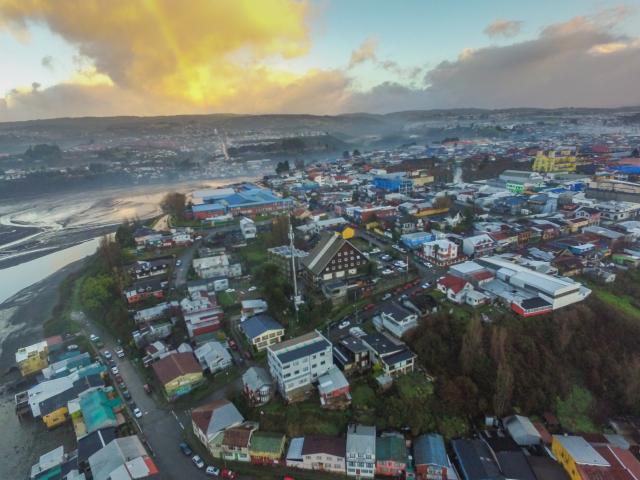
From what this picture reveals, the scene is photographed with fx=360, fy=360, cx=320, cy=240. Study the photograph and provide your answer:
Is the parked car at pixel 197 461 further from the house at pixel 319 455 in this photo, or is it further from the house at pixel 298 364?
the house at pixel 298 364

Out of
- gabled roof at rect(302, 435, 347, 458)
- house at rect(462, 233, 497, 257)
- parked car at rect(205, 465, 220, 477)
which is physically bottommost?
parked car at rect(205, 465, 220, 477)

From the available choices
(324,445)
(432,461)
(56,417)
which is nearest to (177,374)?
(56,417)

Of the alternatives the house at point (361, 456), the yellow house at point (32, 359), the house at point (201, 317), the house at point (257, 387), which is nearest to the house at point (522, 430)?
the house at point (361, 456)

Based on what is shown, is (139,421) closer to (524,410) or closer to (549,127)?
(524,410)

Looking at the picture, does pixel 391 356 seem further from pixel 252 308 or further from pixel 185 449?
pixel 185 449

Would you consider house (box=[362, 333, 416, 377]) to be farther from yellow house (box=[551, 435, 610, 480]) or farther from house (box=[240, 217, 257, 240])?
house (box=[240, 217, 257, 240])

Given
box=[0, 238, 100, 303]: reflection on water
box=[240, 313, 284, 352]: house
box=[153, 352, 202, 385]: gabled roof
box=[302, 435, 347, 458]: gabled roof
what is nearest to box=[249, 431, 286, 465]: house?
box=[302, 435, 347, 458]: gabled roof
